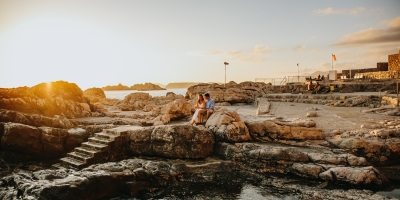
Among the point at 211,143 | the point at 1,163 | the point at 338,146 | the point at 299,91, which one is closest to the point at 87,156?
the point at 1,163

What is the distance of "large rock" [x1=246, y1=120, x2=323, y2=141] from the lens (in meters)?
9.70

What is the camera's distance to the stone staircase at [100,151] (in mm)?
9273

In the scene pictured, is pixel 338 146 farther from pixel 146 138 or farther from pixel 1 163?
pixel 1 163

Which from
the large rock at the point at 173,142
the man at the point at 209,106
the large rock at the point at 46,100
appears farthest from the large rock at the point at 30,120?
the man at the point at 209,106

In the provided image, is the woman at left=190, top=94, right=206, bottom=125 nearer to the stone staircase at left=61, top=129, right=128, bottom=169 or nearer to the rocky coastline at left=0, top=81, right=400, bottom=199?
the rocky coastline at left=0, top=81, right=400, bottom=199

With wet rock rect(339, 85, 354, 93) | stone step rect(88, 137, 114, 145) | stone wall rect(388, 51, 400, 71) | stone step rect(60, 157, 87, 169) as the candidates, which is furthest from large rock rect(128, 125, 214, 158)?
stone wall rect(388, 51, 400, 71)

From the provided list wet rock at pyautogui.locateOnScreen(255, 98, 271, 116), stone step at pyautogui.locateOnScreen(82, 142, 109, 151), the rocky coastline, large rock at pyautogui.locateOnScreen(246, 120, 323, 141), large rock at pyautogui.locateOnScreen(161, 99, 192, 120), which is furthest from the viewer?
large rock at pyautogui.locateOnScreen(161, 99, 192, 120)

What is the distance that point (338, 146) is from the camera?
29.4 feet

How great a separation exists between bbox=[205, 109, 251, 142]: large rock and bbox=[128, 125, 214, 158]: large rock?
1.29ft

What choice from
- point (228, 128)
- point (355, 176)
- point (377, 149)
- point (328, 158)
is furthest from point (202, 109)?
point (377, 149)

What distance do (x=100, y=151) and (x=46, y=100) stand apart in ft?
31.8

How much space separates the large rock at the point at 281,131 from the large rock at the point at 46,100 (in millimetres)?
12936

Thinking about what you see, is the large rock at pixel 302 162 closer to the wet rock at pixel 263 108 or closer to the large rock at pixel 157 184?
the large rock at pixel 157 184

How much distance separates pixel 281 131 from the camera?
9.94 meters
